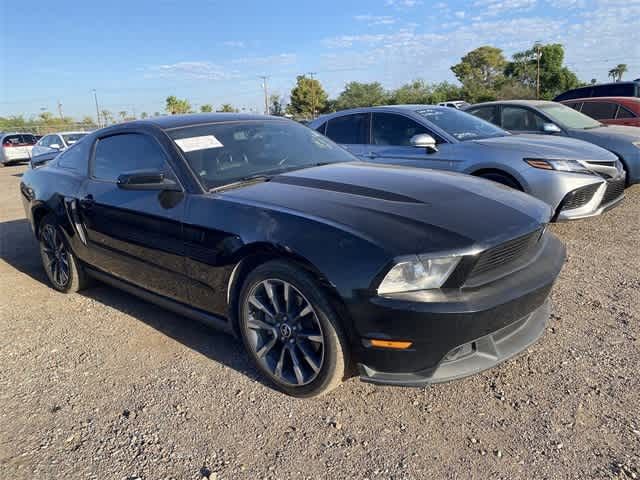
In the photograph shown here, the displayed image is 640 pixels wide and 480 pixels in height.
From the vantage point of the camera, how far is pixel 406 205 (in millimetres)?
2453

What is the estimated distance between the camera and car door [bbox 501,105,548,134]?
23.6 ft

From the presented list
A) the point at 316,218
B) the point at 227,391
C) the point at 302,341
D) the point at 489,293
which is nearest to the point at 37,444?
the point at 227,391

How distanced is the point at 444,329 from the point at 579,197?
11.2 feet

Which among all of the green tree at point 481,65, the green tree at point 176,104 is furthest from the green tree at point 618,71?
the green tree at point 176,104

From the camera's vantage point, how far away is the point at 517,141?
528cm

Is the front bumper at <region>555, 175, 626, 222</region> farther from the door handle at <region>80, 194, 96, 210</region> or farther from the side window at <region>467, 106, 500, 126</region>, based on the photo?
the door handle at <region>80, 194, 96, 210</region>

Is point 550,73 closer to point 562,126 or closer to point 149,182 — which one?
point 562,126

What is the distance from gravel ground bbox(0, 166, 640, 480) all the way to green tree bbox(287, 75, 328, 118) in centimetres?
6291

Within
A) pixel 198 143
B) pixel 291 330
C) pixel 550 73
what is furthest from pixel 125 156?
pixel 550 73

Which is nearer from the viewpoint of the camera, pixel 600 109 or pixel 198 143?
pixel 198 143

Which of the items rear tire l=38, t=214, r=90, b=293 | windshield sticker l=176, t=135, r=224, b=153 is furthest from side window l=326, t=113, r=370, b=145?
rear tire l=38, t=214, r=90, b=293

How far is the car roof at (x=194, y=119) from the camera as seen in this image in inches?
131

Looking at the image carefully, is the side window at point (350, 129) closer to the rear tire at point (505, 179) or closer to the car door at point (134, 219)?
the rear tire at point (505, 179)

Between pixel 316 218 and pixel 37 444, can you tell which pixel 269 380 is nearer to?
pixel 316 218
